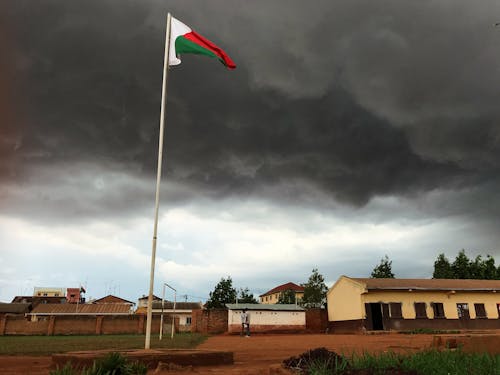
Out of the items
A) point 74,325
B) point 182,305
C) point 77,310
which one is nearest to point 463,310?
point 74,325

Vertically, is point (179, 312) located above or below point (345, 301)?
above

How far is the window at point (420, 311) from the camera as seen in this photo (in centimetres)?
3152

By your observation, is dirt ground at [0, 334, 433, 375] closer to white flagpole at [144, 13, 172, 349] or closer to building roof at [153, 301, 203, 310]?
white flagpole at [144, 13, 172, 349]

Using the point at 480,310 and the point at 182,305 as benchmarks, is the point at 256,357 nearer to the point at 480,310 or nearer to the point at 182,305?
the point at 480,310

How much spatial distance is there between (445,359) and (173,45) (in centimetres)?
1011

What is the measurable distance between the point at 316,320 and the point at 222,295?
24731 millimetres

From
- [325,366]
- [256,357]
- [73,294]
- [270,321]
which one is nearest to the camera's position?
[325,366]

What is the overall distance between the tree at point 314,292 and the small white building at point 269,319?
1639 cm

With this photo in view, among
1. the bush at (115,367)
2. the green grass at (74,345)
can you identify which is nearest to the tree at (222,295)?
the green grass at (74,345)

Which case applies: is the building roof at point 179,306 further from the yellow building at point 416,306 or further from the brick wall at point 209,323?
the yellow building at point 416,306

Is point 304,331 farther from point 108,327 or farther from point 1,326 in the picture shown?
point 1,326

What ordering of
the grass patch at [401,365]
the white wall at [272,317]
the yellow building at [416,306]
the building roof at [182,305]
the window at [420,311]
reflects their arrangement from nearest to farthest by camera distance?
the grass patch at [401,365] < the yellow building at [416,306] < the window at [420,311] < the white wall at [272,317] < the building roof at [182,305]

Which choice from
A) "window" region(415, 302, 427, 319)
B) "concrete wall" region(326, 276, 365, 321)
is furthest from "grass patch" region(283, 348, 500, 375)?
"window" region(415, 302, 427, 319)

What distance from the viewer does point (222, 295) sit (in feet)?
199
